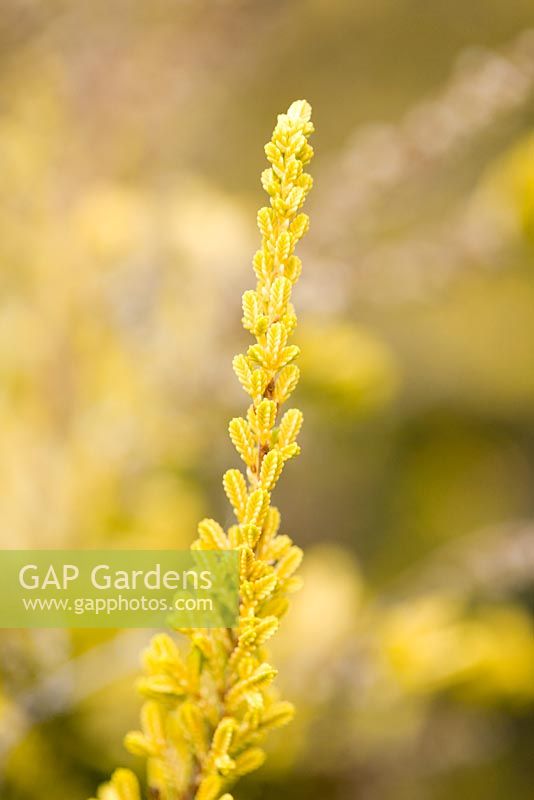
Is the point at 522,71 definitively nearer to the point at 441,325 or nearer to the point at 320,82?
the point at 441,325

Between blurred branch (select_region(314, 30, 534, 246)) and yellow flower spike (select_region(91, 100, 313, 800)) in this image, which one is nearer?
yellow flower spike (select_region(91, 100, 313, 800))

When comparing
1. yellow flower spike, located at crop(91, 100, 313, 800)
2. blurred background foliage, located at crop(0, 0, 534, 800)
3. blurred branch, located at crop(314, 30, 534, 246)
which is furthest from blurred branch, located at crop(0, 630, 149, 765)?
blurred branch, located at crop(314, 30, 534, 246)

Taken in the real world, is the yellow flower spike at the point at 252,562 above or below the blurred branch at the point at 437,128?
below

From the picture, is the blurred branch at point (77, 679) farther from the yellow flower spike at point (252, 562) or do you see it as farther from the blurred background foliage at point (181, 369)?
the yellow flower spike at point (252, 562)

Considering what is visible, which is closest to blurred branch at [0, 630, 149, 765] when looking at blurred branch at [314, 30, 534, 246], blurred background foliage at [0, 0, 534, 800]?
blurred background foliage at [0, 0, 534, 800]

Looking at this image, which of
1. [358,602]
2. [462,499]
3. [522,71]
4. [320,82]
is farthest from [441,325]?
[522,71]

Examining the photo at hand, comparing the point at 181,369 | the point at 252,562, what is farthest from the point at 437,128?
the point at 252,562

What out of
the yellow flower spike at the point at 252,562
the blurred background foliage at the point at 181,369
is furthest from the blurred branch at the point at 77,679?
the yellow flower spike at the point at 252,562

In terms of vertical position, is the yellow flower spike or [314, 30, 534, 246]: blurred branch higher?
[314, 30, 534, 246]: blurred branch

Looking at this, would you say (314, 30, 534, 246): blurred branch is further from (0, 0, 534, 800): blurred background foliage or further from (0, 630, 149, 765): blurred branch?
(0, 630, 149, 765): blurred branch
